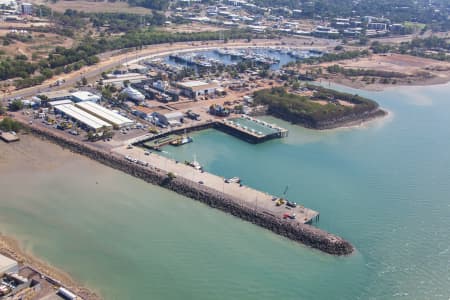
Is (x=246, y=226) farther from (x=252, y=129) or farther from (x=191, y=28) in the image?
(x=191, y=28)

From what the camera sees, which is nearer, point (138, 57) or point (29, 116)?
point (29, 116)

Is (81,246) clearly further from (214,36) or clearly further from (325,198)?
(214,36)

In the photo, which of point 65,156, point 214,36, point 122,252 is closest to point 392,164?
point 122,252

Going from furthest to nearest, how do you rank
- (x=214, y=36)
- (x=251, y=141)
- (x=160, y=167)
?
(x=214, y=36)
(x=251, y=141)
(x=160, y=167)

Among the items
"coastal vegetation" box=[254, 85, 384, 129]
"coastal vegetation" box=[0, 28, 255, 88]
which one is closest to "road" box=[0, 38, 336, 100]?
"coastal vegetation" box=[0, 28, 255, 88]

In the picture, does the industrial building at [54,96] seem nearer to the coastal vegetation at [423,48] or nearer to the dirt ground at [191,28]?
the dirt ground at [191,28]

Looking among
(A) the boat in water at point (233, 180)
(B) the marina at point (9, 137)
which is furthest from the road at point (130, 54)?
(A) the boat in water at point (233, 180)
